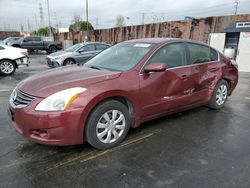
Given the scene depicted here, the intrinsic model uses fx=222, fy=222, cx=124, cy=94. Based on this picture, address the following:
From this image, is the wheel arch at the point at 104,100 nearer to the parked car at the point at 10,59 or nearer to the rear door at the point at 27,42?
the parked car at the point at 10,59

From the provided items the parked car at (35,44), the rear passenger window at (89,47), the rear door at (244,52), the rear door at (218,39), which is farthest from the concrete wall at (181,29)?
the parked car at (35,44)

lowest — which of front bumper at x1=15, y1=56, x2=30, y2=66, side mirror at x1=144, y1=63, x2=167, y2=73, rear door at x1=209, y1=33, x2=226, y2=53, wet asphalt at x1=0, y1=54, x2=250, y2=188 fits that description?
wet asphalt at x1=0, y1=54, x2=250, y2=188

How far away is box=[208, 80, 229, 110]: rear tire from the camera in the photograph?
4.75 m

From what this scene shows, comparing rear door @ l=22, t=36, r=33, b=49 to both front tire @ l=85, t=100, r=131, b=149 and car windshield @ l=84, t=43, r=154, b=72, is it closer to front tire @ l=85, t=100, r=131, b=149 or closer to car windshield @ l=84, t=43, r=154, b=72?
car windshield @ l=84, t=43, r=154, b=72

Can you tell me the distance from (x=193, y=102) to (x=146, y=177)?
2.16 m

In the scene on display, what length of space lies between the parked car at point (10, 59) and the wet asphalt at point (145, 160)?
6535mm

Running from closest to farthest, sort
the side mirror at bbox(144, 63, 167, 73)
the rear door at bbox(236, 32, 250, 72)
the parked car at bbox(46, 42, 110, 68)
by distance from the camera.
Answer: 1. the side mirror at bbox(144, 63, 167, 73)
2. the rear door at bbox(236, 32, 250, 72)
3. the parked car at bbox(46, 42, 110, 68)

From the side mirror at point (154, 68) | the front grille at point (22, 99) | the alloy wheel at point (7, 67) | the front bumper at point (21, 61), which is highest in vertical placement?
the side mirror at point (154, 68)

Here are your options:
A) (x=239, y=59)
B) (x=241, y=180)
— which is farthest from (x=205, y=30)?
(x=241, y=180)

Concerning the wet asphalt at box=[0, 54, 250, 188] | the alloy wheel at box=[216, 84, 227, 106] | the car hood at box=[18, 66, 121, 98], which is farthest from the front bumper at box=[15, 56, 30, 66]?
the alloy wheel at box=[216, 84, 227, 106]

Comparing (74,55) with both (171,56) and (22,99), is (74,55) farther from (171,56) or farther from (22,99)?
(22,99)

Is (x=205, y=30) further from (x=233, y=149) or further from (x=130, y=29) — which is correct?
(x=233, y=149)

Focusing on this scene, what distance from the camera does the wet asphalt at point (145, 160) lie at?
2490mm

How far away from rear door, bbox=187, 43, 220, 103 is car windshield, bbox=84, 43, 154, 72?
1013 millimetres
